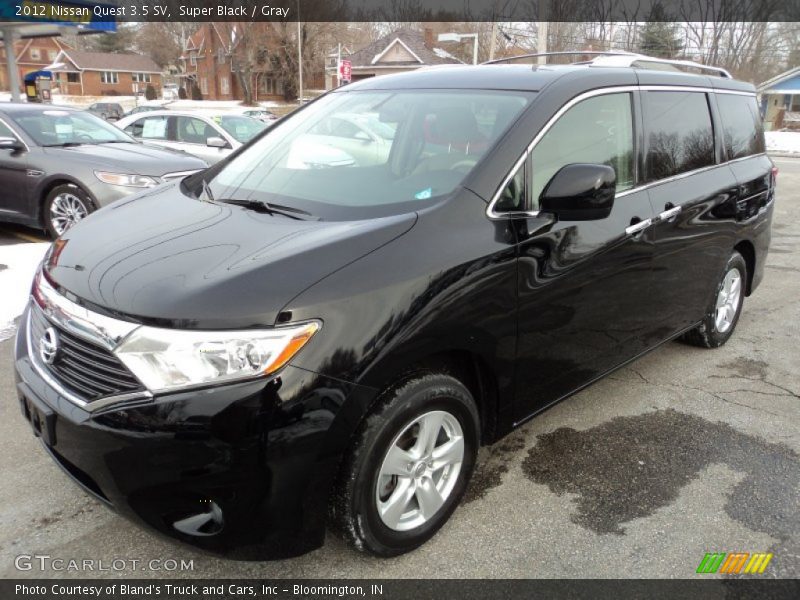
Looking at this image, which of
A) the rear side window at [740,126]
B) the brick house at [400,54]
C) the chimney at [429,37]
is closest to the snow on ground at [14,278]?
the rear side window at [740,126]

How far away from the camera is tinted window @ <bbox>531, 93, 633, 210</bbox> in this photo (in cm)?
286

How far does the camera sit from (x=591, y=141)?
10.4 feet

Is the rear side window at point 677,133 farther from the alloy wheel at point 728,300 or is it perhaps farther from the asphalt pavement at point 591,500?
the asphalt pavement at point 591,500

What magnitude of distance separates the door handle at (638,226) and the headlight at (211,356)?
78.9 inches

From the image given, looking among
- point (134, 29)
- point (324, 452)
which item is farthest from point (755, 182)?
point (134, 29)

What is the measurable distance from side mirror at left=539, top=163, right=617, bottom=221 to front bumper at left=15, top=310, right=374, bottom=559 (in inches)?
45.7

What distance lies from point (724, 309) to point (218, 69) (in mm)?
72339

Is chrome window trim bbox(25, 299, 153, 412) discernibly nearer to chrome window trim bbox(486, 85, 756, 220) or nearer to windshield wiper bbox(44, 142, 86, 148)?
chrome window trim bbox(486, 85, 756, 220)

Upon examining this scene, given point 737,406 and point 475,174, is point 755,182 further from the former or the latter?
point 475,174

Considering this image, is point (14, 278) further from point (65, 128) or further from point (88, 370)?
point (88, 370)

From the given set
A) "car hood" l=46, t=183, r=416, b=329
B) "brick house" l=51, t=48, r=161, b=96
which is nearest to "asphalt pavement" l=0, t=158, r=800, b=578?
"car hood" l=46, t=183, r=416, b=329

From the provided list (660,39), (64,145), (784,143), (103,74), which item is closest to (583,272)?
(64,145)

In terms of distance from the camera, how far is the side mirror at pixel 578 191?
267 cm

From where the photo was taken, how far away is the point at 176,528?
210 cm
